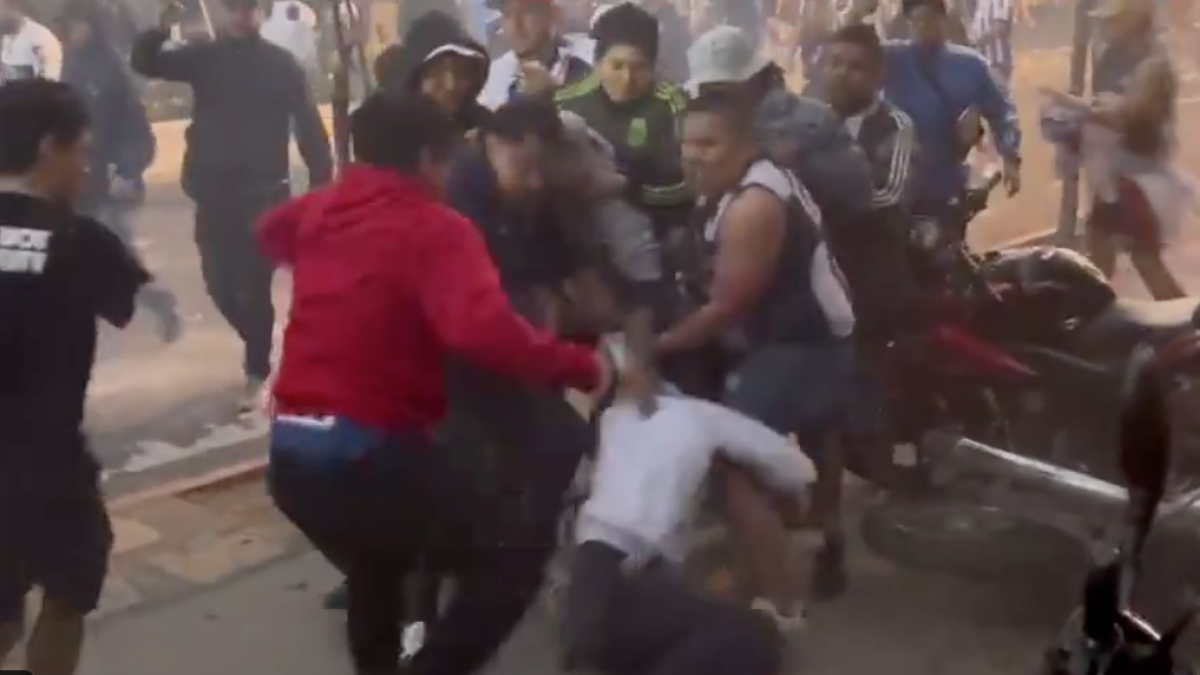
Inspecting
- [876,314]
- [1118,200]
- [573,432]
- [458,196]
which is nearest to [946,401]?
[876,314]

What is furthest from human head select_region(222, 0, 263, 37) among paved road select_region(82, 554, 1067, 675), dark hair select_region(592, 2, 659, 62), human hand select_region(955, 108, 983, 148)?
human hand select_region(955, 108, 983, 148)

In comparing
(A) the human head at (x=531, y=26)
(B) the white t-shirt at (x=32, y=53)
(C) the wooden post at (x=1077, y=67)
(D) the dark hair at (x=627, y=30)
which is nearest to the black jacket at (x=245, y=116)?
(B) the white t-shirt at (x=32, y=53)

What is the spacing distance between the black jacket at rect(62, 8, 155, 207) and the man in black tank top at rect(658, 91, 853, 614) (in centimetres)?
61

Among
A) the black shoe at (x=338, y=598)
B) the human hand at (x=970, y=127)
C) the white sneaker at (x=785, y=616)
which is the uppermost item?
the human hand at (x=970, y=127)

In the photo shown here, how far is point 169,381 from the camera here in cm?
170

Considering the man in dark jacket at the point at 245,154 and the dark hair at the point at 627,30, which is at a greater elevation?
the dark hair at the point at 627,30

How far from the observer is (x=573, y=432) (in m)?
1.69

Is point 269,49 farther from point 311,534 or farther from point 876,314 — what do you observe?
point 876,314

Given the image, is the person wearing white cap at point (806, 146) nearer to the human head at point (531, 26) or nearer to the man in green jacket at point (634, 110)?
the man in green jacket at point (634, 110)

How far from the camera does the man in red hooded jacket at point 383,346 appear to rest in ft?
5.05

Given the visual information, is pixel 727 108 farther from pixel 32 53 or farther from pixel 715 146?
pixel 32 53

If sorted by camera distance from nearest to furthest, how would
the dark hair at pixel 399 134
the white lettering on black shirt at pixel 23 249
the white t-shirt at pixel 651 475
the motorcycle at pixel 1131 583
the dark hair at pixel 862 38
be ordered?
Result: the motorcycle at pixel 1131 583
the white lettering on black shirt at pixel 23 249
the dark hair at pixel 399 134
the white t-shirt at pixel 651 475
the dark hair at pixel 862 38

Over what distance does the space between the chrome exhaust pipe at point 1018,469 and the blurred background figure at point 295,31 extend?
0.95 meters

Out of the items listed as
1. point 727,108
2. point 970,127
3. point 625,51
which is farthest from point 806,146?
point 970,127
